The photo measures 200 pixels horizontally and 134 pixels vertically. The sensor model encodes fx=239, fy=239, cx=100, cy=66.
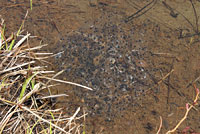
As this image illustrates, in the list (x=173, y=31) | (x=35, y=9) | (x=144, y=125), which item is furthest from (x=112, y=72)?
(x=35, y=9)

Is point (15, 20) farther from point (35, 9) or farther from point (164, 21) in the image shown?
point (164, 21)

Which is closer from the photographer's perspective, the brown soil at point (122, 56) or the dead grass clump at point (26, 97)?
the dead grass clump at point (26, 97)

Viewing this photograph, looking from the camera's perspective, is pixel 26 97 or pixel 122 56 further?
pixel 122 56

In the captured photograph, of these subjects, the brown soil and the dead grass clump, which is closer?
the dead grass clump
